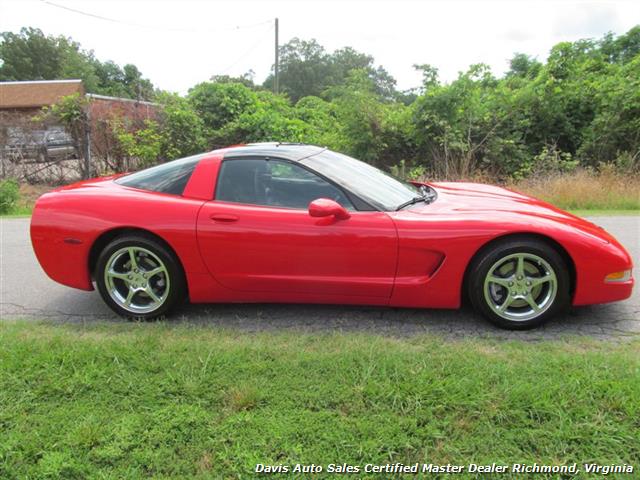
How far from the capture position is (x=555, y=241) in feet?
10.1

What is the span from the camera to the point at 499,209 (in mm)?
3389

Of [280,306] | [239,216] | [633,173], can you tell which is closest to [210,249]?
[239,216]

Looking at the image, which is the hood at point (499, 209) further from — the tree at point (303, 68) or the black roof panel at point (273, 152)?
the tree at point (303, 68)

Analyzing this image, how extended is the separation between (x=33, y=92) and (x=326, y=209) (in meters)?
38.9

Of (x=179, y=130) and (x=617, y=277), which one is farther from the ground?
(x=179, y=130)

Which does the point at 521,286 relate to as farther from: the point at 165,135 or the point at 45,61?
the point at 45,61

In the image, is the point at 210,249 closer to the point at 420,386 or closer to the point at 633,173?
the point at 420,386

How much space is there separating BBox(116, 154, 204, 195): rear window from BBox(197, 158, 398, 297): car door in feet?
1.00

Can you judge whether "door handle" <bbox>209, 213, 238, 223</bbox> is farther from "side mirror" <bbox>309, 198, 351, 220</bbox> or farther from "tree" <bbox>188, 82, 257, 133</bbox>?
"tree" <bbox>188, 82, 257, 133</bbox>

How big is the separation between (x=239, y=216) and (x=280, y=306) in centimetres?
87

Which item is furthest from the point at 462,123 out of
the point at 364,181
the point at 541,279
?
the point at 541,279

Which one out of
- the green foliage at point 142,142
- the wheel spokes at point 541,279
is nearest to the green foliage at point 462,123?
the green foliage at point 142,142

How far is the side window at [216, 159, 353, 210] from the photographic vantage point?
341 centimetres

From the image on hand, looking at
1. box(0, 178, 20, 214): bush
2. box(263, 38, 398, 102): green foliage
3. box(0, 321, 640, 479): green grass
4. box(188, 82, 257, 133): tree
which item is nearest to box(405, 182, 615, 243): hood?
box(0, 321, 640, 479): green grass
